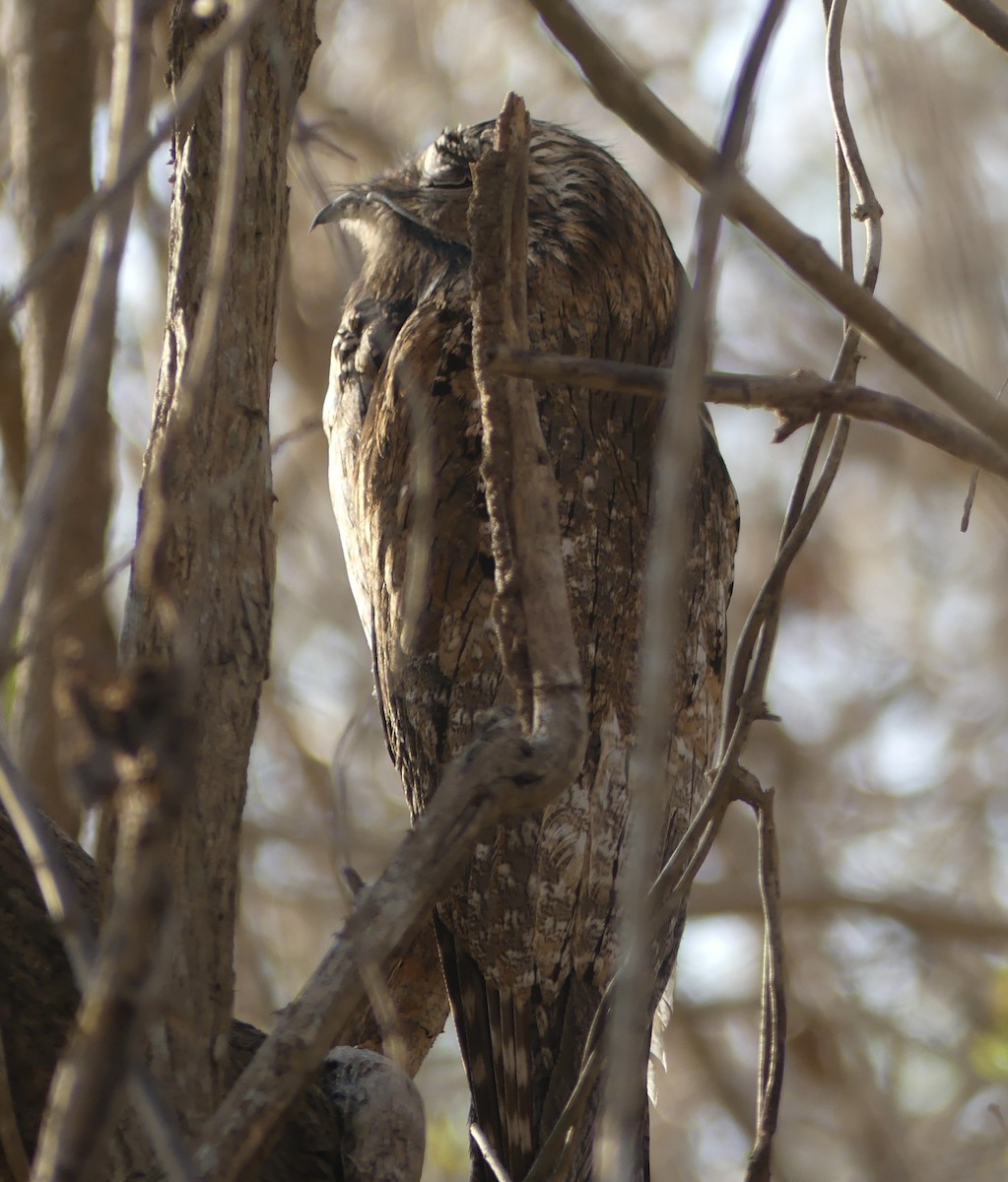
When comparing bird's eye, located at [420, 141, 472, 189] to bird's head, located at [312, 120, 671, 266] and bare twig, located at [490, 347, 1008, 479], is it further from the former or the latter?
bare twig, located at [490, 347, 1008, 479]

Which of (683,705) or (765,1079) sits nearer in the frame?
(765,1079)

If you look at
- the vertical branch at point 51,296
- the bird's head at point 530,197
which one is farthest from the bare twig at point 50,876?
the vertical branch at point 51,296

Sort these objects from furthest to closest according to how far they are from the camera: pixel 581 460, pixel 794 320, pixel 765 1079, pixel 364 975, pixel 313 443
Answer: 1. pixel 794 320
2. pixel 313 443
3. pixel 581 460
4. pixel 765 1079
5. pixel 364 975

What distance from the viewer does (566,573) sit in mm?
2113

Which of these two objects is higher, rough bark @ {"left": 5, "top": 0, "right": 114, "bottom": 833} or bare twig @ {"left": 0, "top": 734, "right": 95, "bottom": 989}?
rough bark @ {"left": 5, "top": 0, "right": 114, "bottom": 833}

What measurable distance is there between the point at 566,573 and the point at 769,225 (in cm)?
111

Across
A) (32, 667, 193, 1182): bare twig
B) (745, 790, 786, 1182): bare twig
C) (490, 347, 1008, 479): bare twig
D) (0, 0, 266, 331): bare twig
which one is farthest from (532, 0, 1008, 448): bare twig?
(745, 790, 786, 1182): bare twig

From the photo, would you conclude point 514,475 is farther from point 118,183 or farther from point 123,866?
point 123,866

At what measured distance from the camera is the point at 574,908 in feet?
6.72

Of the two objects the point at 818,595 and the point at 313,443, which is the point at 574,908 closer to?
the point at 313,443

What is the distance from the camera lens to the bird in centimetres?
205

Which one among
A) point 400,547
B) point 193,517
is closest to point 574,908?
point 400,547

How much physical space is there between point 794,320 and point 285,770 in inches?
133

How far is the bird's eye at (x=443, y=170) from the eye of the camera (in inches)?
106
